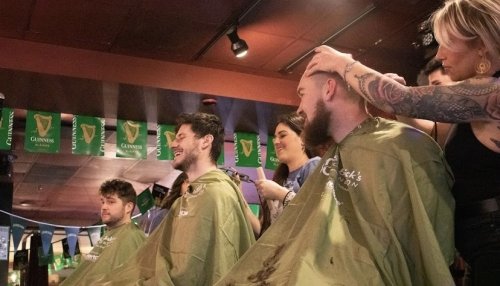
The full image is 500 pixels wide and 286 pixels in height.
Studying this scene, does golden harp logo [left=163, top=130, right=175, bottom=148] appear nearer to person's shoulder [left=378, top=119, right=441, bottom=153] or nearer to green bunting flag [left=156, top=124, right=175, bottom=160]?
→ green bunting flag [left=156, top=124, right=175, bottom=160]

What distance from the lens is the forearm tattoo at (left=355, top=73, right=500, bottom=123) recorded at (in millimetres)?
1354

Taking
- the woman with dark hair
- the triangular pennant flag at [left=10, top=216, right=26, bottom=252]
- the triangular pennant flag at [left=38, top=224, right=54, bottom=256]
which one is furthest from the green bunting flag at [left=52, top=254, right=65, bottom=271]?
the woman with dark hair

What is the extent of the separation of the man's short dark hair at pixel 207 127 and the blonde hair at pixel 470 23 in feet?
5.57

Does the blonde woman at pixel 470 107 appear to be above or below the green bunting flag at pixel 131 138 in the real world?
below

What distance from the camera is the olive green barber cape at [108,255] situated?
3551 millimetres

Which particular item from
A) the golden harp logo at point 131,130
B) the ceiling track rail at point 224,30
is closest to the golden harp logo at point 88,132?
the golden harp logo at point 131,130

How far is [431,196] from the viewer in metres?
1.43

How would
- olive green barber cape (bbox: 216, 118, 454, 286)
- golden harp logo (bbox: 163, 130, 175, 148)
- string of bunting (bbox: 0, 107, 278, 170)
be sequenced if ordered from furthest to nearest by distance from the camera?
golden harp logo (bbox: 163, 130, 175, 148) < string of bunting (bbox: 0, 107, 278, 170) < olive green barber cape (bbox: 216, 118, 454, 286)

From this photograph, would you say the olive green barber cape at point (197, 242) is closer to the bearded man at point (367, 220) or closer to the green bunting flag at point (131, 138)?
the bearded man at point (367, 220)

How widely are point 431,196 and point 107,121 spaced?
504 centimetres

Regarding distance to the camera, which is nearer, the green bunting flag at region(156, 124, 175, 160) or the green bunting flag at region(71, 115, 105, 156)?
→ the green bunting flag at region(71, 115, 105, 156)

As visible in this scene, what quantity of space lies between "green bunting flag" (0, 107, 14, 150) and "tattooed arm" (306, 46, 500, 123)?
4607 millimetres

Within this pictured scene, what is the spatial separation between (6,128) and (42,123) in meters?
0.34

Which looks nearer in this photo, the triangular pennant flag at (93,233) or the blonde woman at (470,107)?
the blonde woman at (470,107)
